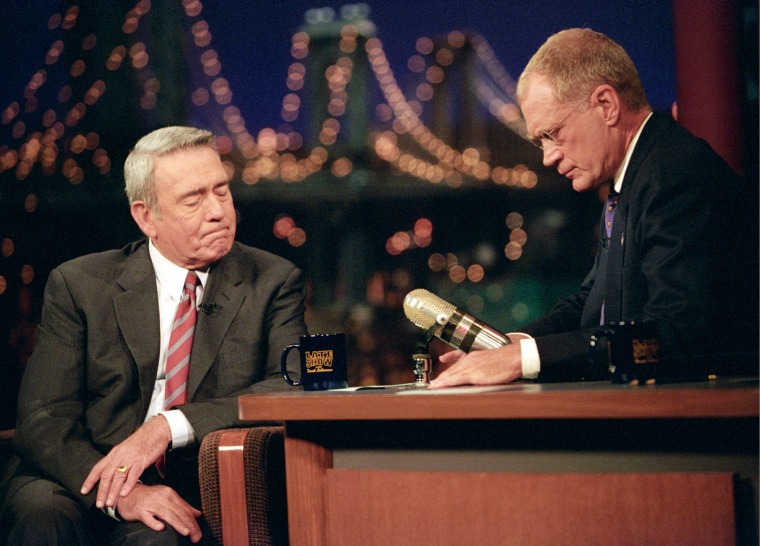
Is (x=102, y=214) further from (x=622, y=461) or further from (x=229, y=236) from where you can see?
(x=622, y=461)

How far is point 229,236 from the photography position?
2105 mm

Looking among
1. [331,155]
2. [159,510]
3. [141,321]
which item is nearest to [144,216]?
[141,321]

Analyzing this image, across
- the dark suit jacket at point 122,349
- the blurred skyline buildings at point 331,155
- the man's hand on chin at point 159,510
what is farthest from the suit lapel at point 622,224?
the blurred skyline buildings at point 331,155

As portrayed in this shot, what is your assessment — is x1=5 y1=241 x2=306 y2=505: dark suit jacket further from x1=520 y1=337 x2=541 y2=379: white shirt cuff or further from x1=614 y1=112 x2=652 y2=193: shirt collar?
x1=614 y1=112 x2=652 y2=193: shirt collar

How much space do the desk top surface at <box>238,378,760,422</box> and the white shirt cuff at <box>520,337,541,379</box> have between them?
0.23 meters

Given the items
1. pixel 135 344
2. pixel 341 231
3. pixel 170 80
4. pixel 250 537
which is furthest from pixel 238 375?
pixel 341 231

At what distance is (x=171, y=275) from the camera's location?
6.98 feet

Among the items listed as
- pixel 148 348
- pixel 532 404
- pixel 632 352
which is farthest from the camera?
pixel 148 348

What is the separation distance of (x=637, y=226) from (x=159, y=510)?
1.15 meters

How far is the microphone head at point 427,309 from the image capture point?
1549 millimetres

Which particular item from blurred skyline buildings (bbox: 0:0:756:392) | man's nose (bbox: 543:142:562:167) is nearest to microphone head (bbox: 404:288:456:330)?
man's nose (bbox: 543:142:562:167)

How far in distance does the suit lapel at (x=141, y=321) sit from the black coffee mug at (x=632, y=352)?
119 centimetres

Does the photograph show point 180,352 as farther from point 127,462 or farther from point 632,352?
point 632,352

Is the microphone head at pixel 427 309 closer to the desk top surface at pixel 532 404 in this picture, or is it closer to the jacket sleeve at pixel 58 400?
the desk top surface at pixel 532 404
